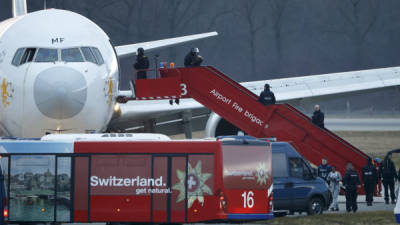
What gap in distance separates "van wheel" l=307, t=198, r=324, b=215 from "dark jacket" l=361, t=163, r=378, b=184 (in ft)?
6.30

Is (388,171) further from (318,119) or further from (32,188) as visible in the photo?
(32,188)

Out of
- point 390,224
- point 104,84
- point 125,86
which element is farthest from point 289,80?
point 125,86

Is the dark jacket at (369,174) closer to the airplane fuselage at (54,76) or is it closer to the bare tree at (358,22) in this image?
the airplane fuselage at (54,76)

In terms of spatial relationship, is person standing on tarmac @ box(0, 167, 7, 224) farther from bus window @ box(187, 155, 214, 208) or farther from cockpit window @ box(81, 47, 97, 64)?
cockpit window @ box(81, 47, 97, 64)

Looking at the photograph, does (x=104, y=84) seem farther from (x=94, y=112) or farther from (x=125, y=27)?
(x=125, y=27)

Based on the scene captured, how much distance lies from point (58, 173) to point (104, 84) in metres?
4.70

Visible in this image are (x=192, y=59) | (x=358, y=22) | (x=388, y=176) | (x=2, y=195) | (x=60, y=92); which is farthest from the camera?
(x=358, y=22)

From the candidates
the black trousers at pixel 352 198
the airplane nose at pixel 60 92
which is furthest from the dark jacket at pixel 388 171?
the airplane nose at pixel 60 92

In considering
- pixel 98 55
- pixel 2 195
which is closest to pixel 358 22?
pixel 98 55

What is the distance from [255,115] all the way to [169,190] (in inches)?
277

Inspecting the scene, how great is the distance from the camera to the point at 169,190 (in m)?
15.8

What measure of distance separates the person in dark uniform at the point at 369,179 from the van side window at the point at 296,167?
7.05 feet

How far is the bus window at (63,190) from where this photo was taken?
51.3 ft

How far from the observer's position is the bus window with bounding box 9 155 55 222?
15633mm
